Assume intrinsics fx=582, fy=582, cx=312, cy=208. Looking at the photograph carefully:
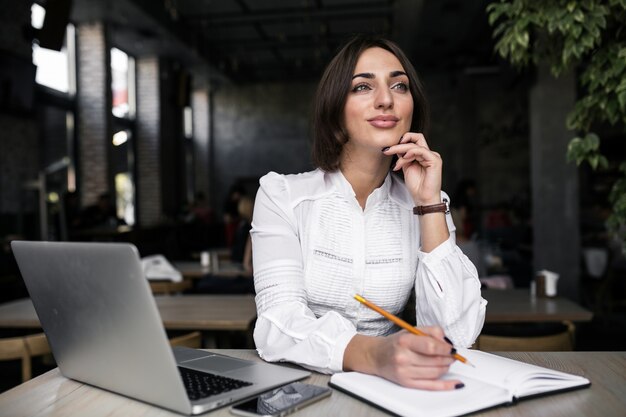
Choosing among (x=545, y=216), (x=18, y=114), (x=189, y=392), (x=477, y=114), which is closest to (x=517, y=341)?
(x=189, y=392)

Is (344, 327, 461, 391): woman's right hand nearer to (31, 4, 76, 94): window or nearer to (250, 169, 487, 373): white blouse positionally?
(250, 169, 487, 373): white blouse

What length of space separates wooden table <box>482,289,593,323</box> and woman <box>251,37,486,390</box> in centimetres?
A: 138

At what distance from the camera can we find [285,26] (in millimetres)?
10766

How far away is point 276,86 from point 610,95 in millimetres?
12879

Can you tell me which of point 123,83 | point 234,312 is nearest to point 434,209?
point 234,312

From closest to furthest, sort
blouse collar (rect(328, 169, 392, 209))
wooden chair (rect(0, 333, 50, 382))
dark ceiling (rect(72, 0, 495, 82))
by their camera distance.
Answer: blouse collar (rect(328, 169, 392, 209)) → wooden chair (rect(0, 333, 50, 382)) → dark ceiling (rect(72, 0, 495, 82))

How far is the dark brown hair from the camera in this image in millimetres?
1463

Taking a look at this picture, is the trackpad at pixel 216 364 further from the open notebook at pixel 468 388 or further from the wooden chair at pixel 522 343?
the wooden chair at pixel 522 343

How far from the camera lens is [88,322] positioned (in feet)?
3.14

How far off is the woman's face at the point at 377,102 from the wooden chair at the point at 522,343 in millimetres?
1051

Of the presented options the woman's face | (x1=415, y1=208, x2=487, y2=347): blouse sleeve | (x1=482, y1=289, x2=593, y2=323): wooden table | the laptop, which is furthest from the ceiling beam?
the laptop

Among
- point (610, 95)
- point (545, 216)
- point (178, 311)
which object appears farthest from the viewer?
point (545, 216)

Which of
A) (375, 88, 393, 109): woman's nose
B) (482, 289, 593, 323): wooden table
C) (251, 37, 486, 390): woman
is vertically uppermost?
(375, 88, 393, 109): woman's nose

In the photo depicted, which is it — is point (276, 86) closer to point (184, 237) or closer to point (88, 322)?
point (184, 237)
